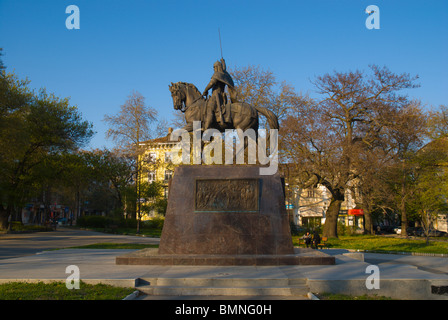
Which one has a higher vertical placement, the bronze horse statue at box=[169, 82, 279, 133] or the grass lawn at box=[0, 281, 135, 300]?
the bronze horse statue at box=[169, 82, 279, 133]

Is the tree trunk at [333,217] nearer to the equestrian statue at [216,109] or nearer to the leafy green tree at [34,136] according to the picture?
the equestrian statue at [216,109]

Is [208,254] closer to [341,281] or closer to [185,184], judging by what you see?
[185,184]

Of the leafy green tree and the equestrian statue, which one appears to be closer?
the equestrian statue

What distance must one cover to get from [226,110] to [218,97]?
0.61m

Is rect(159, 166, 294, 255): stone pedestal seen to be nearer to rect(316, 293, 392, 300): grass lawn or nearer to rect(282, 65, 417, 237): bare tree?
rect(316, 293, 392, 300): grass lawn

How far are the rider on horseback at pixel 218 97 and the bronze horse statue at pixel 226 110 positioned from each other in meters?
0.14

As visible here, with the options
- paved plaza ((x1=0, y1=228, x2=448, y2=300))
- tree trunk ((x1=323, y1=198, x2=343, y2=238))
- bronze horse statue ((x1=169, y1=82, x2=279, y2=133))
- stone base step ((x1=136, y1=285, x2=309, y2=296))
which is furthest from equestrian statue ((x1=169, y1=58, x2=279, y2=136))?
tree trunk ((x1=323, y1=198, x2=343, y2=238))

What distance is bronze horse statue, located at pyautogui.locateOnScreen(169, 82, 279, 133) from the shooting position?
14.8m

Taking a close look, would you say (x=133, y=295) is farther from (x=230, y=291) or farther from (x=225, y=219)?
(x=225, y=219)

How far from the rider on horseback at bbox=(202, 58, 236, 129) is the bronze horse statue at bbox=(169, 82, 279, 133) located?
14cm

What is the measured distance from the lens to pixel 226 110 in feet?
48.5

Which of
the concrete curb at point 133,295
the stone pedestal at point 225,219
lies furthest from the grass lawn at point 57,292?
the stone pedestal at point 225,219
